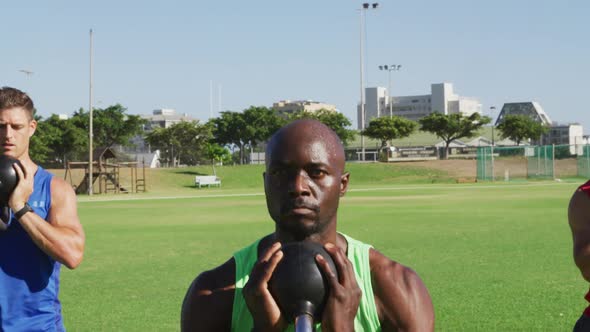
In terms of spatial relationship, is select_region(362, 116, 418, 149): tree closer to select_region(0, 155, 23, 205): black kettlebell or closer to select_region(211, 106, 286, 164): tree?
select_region(211, 106, 286, 164): tree

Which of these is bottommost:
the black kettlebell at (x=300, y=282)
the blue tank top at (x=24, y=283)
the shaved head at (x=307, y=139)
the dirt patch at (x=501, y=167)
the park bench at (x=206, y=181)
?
the park bench at (x=206, y=181)

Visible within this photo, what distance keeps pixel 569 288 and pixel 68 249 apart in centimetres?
816

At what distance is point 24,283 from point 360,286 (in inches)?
102

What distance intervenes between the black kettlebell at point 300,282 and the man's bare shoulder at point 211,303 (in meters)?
0.51

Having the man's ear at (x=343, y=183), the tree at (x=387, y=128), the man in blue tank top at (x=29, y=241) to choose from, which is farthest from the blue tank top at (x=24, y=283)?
the tree at (x=387, y=128)

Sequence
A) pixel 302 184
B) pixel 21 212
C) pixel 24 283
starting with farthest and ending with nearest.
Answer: pixel 24 283 < pixel 21 212 < pixel 302 184

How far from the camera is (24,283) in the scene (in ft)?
14.5

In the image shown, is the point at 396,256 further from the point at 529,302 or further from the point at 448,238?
the point at 529,302

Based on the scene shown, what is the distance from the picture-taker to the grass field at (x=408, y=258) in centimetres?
934

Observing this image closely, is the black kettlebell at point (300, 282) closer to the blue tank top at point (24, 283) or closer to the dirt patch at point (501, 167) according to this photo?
the blue tank top at point (24, 283)

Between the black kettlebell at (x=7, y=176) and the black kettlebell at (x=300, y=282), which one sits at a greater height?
the black kettlebell at (x=7, y=176)

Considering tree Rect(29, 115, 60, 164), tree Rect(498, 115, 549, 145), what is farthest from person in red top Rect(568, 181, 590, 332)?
tree Rect(498, 115, 549, 145)

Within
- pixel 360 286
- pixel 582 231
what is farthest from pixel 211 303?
pixel 582 231

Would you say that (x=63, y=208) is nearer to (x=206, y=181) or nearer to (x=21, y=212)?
(x=21, y=212)
